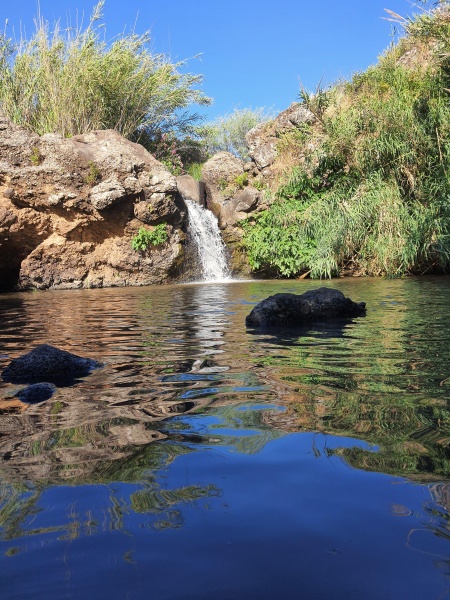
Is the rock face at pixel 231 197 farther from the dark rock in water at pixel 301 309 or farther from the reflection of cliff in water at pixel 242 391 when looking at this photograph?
the reflection of cliff in water at pixel 242 391

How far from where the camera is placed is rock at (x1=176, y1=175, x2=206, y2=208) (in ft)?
56.6

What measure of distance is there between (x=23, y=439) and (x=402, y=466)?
134 centimetres

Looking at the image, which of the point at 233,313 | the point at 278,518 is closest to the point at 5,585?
the point at 278,518

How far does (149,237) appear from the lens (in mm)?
15203

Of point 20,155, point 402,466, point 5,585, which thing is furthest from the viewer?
point 20,155

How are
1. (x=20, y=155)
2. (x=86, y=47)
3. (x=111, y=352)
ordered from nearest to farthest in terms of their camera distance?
(x=111, y=352)
(x=20, y=155)
(x=86, y=47)

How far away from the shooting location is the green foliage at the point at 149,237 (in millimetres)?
15148

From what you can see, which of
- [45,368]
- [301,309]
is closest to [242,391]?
[45,368]

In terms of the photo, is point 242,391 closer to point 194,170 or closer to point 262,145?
point 262,145

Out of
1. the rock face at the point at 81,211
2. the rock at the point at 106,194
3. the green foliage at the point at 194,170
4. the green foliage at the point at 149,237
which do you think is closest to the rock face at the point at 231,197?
the rock face at the point at 81,211

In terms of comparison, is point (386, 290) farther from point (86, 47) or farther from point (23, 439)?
point (86, 47)

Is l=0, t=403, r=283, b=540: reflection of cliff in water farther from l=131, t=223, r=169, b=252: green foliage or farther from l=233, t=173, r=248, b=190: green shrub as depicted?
l=233, t=173, r=248, b=190: green shrub

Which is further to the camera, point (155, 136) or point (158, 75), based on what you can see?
point (155, 136)

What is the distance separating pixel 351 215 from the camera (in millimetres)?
12961
